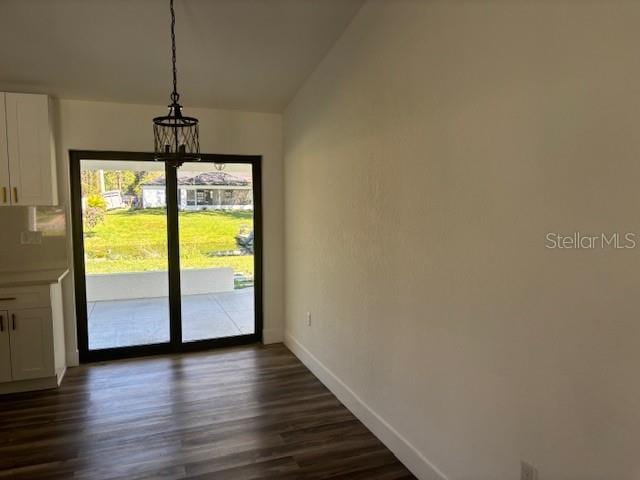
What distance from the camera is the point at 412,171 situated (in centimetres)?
240

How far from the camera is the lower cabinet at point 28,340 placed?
3.51 m

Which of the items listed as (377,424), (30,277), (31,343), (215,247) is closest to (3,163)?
(30,277)

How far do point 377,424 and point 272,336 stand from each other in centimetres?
228

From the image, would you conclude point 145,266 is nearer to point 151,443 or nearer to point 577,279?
point 151,443

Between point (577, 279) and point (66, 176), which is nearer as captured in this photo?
point (577, 279)

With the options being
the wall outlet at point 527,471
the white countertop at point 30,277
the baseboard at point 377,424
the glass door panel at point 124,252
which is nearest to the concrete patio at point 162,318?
the glass door panel at point 124,252

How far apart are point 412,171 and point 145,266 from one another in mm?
3273

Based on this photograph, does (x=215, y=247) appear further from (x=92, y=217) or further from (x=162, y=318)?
(x=92, y=217)

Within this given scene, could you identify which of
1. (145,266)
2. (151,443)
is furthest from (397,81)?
(145,266)

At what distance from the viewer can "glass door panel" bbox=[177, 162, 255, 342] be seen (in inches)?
181

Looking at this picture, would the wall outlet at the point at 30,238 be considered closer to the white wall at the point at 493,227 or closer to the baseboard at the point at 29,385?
the baseboard at the point at 29,385

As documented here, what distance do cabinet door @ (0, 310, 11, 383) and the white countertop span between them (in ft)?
0.85

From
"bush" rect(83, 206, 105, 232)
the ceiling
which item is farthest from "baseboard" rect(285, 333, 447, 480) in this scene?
the ceiling

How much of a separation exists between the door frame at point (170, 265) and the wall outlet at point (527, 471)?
3.52m
